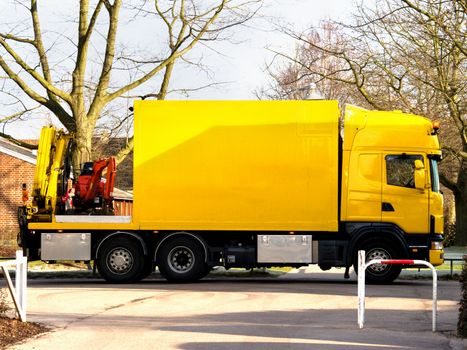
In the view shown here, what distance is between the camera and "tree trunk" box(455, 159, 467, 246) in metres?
44.5

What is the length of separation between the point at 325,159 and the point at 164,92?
1103 cm

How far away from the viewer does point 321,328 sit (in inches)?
557

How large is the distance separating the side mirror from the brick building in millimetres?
26606

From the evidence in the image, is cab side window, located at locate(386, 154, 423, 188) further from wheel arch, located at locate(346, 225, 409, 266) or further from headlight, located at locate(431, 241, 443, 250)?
headlight, located at locate(431, 241, 443, 250)

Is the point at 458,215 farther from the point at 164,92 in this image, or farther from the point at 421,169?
the point at 421,169

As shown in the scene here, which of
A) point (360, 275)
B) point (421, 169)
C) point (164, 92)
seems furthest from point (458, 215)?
point (360, 275)

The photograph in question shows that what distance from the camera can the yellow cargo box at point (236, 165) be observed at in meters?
22.7

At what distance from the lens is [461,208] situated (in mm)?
45938

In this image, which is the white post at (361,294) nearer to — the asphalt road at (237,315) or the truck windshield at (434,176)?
the asphalt road at (237,315)

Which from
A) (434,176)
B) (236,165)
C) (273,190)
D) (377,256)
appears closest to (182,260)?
(236,165)

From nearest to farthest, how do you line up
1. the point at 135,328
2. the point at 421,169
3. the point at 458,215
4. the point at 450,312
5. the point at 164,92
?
the point at 135,328 < the point at 450,312 < the point at 421,169 < the point at 164,92 < the point at 458,215

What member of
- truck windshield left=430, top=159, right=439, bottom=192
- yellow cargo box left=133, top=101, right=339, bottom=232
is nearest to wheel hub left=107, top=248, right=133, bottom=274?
yellow cargo box left=133, top=101, right=339, bottom=232

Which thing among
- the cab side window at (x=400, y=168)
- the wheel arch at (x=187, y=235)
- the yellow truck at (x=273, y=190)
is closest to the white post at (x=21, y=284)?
the yellow truck at (x=273, y=190)

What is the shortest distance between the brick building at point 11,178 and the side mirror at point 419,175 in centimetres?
2661
